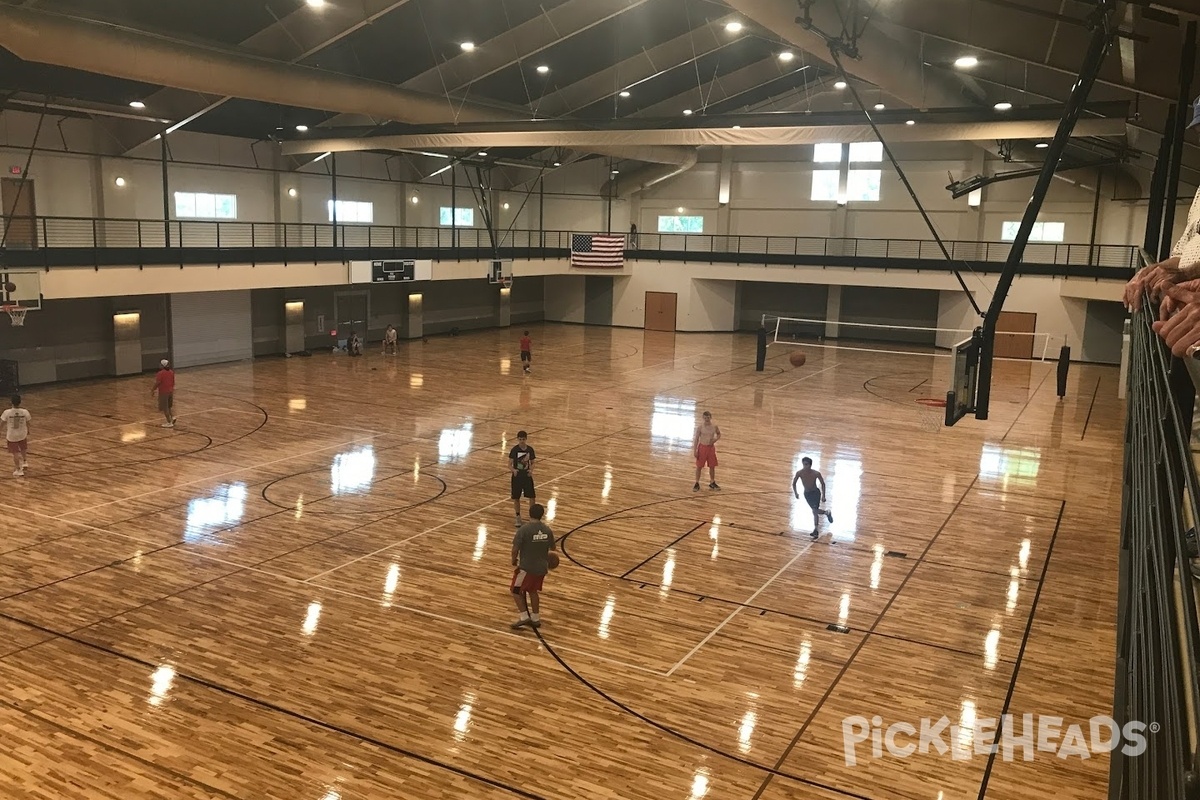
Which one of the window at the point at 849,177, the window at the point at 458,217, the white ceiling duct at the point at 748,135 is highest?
the window at the point at 849,177

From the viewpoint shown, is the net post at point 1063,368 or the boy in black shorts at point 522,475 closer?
the boy in black shorts at point 522,475

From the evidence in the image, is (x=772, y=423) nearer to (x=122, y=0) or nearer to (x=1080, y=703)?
(x=1080, y=703)

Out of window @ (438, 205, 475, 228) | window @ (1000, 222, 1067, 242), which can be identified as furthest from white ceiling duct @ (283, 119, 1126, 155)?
window @ (1000, 222, 1067, 242)

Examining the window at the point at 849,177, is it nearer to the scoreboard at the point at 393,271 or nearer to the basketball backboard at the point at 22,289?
the scoreboard at the point at 393,271

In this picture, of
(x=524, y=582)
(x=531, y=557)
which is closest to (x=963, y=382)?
(x=531, y=557)

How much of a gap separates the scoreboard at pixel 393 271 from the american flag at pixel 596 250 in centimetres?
987

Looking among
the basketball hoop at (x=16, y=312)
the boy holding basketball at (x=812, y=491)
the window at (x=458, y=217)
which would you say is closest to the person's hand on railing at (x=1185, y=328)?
the boy holding basketball at (x=812, y=491)

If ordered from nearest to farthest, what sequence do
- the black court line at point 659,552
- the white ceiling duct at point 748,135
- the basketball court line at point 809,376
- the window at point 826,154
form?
the black court line at point 659,552 < the white ceiling duct at point 748,135 < the basketball court line at point 809,376 < the window at point 826,154

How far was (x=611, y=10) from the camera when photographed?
957 inches

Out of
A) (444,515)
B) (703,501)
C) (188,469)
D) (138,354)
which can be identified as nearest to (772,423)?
(703,501)

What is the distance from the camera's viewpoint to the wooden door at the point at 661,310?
1692 inches

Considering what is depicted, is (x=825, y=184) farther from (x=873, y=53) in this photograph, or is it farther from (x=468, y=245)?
(x=873, y=53)

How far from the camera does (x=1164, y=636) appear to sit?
175 centimetres

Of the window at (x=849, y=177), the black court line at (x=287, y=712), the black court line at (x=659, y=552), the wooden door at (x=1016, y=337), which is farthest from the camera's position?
the window at (x=849, y=177)
